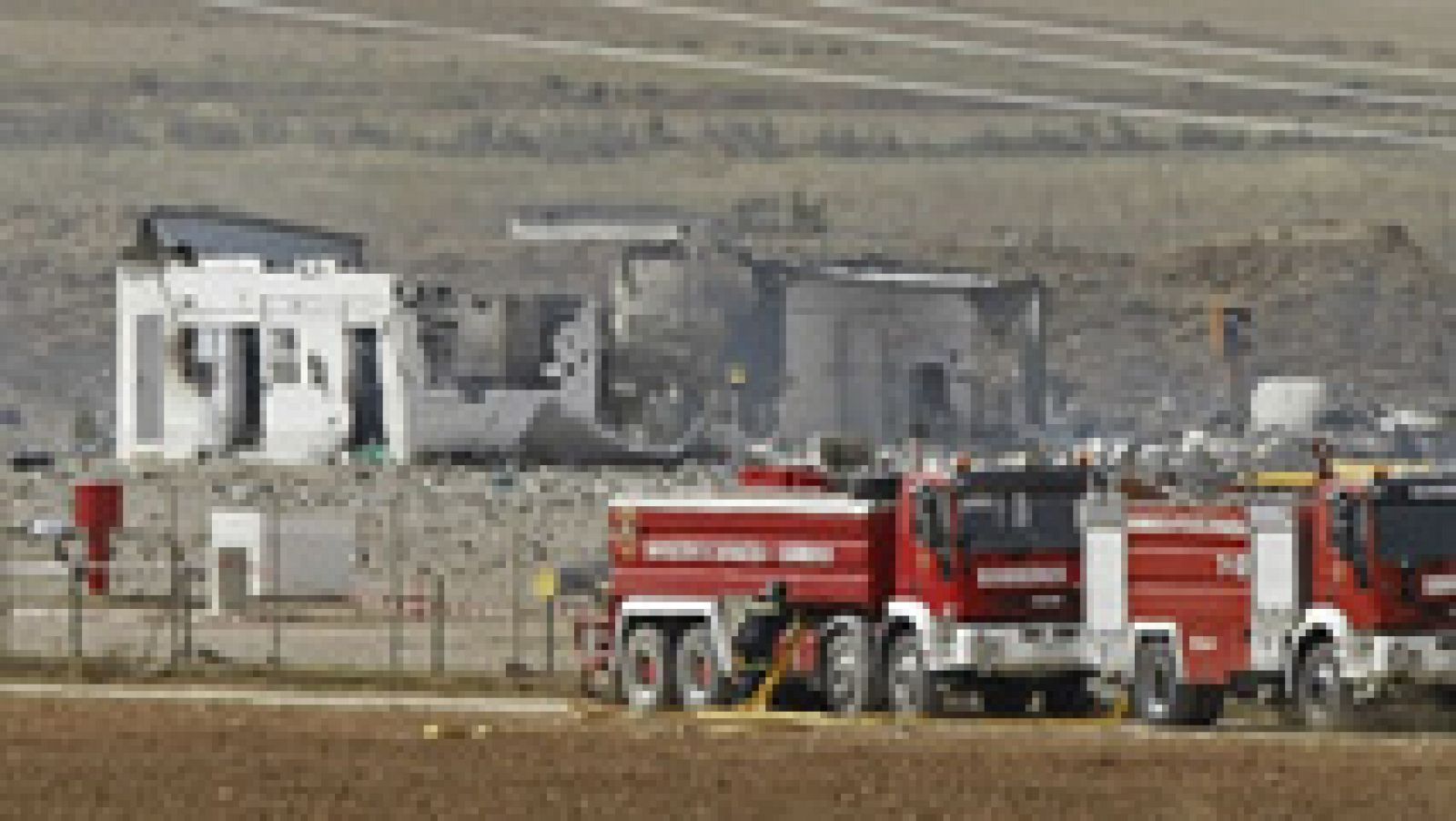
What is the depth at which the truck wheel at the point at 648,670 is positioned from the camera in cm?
3853

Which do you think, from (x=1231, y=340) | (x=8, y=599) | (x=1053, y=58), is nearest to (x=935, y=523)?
(x=8, y=599)

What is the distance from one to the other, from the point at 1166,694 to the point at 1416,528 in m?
2.63

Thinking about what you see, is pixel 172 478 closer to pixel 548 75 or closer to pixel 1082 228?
pixel 1082 228

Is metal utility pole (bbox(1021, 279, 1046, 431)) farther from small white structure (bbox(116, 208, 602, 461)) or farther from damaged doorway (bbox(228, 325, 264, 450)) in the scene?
damaged doorway (bbox(228, 325, 264, 450))

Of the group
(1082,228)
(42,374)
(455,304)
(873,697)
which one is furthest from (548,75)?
(873,697)

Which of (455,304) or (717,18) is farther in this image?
(717,18)

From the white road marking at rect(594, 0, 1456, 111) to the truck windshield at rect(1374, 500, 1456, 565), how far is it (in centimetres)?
9713

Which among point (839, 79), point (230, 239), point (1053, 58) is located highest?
point (1053, 58)

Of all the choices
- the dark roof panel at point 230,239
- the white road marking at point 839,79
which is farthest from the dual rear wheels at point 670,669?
the white road marking at point 839,79

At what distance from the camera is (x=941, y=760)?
30.6m

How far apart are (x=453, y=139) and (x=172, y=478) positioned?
6227 centimetres

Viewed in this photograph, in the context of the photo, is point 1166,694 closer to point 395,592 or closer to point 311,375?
point 395,592

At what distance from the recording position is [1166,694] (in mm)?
35844

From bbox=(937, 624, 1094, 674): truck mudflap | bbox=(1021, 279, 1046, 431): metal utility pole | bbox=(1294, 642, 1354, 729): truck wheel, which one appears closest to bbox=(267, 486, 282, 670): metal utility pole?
bbox=(937, 624, 1094, 674): truck mudflap
